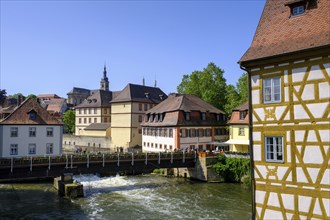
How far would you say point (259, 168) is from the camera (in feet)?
42.9

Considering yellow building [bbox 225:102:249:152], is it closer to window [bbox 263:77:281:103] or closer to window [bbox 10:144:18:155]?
window [bbox 10:144:18:155]

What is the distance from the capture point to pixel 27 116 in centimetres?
4006

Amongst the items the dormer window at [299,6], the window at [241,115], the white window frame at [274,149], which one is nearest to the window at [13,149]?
the window at [241,115]

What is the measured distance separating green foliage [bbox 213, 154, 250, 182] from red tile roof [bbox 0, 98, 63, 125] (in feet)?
64.4

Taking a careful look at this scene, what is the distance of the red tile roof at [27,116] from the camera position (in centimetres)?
3903

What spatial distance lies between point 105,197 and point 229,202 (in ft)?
36.4

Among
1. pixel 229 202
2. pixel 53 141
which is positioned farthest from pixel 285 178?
pixel 53 141

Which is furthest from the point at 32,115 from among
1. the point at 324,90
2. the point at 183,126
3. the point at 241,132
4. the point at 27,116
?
the point at 324,90

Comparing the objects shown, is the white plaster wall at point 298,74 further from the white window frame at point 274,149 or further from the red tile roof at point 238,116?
the red tile roof at point 238,116

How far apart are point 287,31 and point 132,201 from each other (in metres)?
20.9

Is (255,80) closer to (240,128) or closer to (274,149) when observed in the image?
(274,149)

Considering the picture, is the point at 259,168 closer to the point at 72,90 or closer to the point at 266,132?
the point at 266,132

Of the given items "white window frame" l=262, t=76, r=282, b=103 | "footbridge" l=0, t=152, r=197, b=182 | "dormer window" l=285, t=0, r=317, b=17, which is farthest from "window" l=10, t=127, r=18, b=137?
"dormer window" l=285, t=0, r=317, b=17

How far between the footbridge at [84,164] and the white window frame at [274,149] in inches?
915
